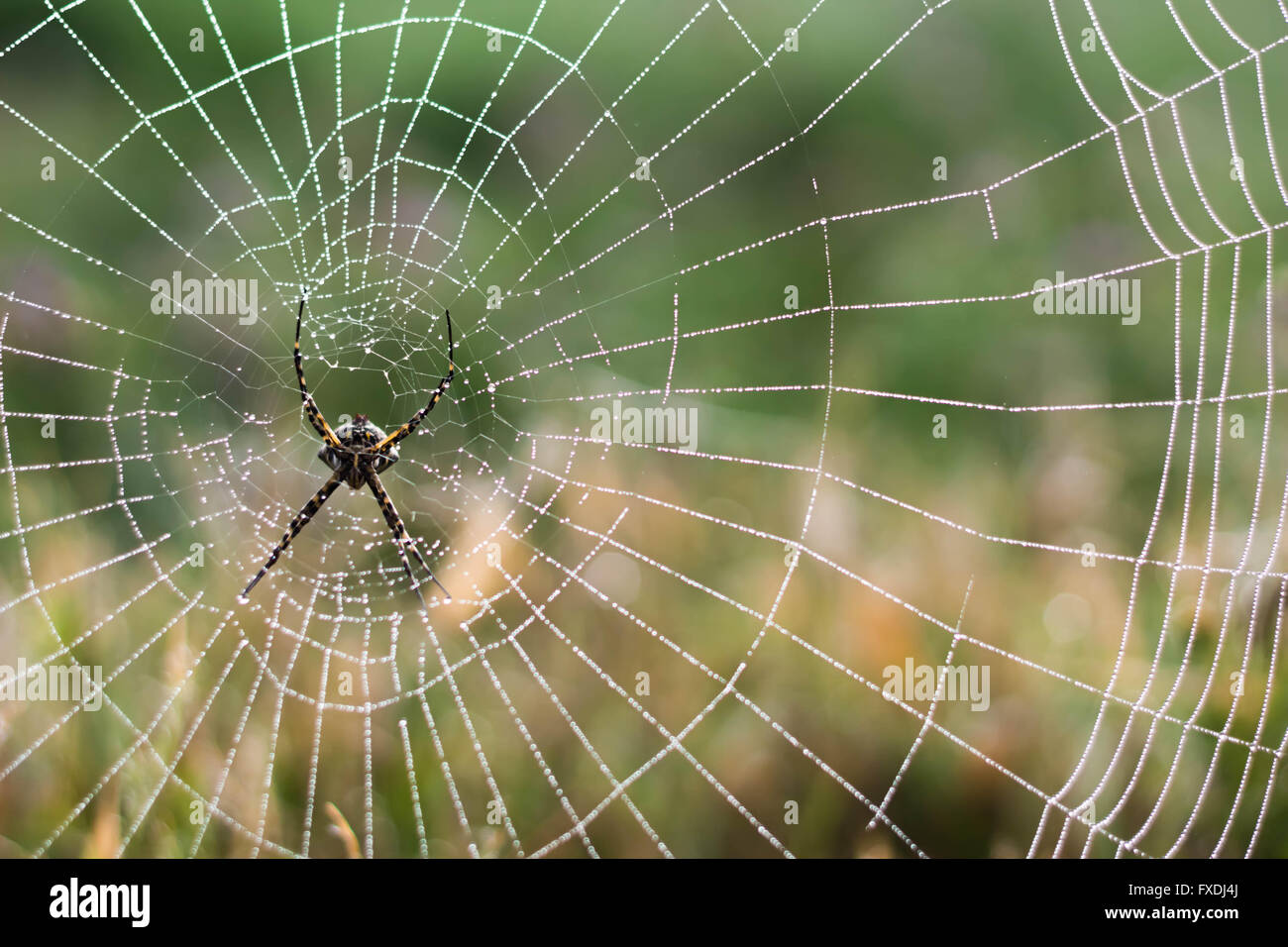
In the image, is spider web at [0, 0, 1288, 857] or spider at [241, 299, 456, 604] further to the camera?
spider at [241, 299, 456, 604]

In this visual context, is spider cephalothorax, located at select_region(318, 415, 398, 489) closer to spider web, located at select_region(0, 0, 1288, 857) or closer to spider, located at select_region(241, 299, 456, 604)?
spider, located at select_region(241, 299, 456, 604)

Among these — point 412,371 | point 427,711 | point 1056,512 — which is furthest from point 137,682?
point 1056,512

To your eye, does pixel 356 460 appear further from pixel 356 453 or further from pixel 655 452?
pixel 655 452

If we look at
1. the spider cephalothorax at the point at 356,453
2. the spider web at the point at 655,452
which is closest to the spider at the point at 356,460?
the spider cephalothorax at the point at 356,453

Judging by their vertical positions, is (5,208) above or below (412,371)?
above

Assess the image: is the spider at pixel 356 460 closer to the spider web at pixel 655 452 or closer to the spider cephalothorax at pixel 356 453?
the spider cephalothorax at pixel 356 453

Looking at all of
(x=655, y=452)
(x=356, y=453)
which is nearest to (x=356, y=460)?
(x=356, y=453)

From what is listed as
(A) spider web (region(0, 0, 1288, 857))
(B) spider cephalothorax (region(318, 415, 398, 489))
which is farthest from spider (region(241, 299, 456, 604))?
(A) spider web (region(0, 0, 1288, 857))

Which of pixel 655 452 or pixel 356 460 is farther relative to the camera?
pixel 655 452
